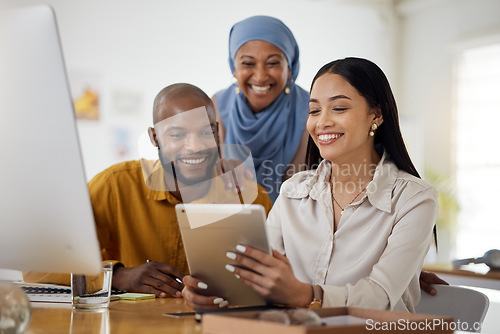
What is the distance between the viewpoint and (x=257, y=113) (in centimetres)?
293

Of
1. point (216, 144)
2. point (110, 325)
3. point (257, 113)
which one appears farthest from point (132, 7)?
point (110, 325)

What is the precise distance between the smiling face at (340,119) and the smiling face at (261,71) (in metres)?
1.08

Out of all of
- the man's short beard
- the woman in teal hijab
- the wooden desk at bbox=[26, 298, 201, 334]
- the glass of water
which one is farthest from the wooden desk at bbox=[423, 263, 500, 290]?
the glass of water

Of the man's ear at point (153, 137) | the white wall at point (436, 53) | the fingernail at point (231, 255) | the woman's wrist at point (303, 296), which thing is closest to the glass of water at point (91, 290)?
the fingernail at point (231, 255)

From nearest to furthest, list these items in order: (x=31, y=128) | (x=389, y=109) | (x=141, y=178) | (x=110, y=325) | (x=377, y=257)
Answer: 1. (x=31, y=128)
2. (x=110, y=325)
3. (x=377, y=257)
4. (x=389, y=109)
5. (x=141, y=178)

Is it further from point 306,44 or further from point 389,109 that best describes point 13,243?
point 306,44

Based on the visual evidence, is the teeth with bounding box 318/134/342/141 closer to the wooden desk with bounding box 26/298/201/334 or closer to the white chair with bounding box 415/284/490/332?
the white chair with bounding box 415/284/490/332

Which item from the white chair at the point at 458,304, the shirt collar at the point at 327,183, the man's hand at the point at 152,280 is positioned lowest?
the white chair at the point at 458,304

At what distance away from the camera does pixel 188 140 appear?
6.64ft

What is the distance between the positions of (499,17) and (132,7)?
3407mm

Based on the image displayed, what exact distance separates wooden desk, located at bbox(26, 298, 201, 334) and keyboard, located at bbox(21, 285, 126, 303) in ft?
0.15

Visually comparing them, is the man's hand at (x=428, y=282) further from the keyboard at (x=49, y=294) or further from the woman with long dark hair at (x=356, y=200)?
the keyboard at (x=49, y=294)

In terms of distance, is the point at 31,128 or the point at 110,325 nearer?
the point at 31,128

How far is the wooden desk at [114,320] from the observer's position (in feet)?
3.42
